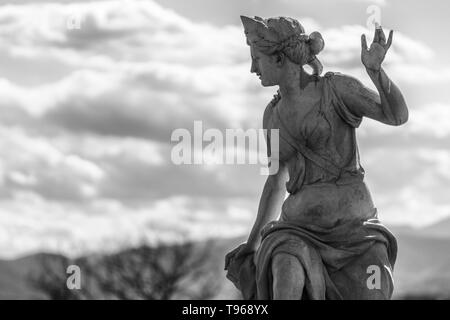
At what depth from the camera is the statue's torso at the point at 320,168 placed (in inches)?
669

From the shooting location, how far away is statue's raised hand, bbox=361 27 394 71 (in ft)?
54.1

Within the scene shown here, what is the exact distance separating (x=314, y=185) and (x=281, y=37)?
1.66 metres

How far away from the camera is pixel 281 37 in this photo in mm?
17172

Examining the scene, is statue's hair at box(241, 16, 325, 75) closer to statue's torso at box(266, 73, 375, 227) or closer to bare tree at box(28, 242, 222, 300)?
statue's torso at box(266, 73, 375, 227)

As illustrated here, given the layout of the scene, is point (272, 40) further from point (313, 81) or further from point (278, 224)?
point (278, 224)

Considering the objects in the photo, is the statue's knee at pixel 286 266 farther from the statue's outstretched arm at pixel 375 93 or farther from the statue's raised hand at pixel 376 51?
the statue's raised hand at pixel 376 51

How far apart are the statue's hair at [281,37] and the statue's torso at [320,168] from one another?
16.7 inches

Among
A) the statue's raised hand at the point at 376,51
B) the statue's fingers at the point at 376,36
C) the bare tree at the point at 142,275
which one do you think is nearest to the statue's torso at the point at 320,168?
the statue's raised hand at the point at 376,51

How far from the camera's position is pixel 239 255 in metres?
17.4

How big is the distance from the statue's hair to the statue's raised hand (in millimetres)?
825

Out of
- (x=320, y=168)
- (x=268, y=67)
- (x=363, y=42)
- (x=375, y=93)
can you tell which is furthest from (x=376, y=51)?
(x=320, y=168)

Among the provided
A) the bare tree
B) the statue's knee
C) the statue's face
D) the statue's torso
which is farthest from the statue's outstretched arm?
the bare tree
